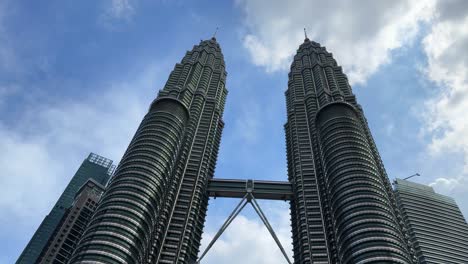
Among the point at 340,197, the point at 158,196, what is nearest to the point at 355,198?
the point at 340,197

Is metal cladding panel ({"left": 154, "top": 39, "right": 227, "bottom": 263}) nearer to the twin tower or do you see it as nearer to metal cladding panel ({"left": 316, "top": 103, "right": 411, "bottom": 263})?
the twin tower

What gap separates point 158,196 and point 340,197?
55845 mm

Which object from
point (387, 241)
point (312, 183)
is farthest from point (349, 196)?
point (312, 183)

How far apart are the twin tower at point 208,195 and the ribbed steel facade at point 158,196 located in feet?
1.02

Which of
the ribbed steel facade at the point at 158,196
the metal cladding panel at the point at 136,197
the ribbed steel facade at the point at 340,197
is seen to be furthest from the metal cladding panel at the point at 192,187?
the ribbed steel facade at the point at 340,197

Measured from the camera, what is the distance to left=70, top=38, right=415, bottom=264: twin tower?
111 metres

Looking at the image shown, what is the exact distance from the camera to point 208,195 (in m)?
166

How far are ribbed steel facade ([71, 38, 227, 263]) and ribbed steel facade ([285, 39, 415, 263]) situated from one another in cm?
3693

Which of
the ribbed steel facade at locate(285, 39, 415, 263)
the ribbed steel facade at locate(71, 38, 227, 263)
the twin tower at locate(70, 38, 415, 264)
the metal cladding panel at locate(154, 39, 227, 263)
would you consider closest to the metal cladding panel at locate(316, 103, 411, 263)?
the ribbed steel facade at locate(285, 39, 415, 263)

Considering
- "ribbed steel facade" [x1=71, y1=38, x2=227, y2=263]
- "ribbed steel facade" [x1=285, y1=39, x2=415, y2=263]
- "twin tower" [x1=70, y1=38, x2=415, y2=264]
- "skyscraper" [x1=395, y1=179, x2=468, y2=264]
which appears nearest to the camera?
"ribbed steel facade" [x1=71, y1=38, x2=227, y2=263]

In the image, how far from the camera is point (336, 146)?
5610 inches

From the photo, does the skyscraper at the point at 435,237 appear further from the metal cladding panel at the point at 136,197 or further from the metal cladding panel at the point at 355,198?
the metal cladding panel at the point at 136,197

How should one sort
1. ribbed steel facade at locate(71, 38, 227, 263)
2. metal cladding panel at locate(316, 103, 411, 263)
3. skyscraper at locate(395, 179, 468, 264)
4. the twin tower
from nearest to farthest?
metal cladding panel at locate(316, 103, 411, 263), ribbed steel facade at locate(71, 38, 227, 263), the twin tower, skyscraper at locate(395, 179, 468, 264)

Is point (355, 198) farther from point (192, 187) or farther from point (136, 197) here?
point (136, 197)
